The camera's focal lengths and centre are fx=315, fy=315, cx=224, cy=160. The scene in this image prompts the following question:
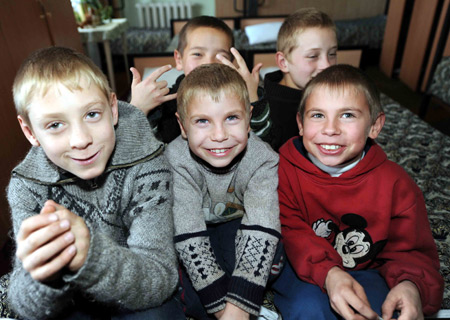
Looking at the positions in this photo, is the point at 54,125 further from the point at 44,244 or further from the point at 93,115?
the point at 44,244

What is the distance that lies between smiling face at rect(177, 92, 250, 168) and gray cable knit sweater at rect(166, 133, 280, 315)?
0.07 metres

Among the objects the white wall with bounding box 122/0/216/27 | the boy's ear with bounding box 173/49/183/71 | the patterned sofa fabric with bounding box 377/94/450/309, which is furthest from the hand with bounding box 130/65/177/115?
the white wall with bounding box 122/0/216/27

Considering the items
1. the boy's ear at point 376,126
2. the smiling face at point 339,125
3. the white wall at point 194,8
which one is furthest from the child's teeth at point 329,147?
the white wall at point 194,8

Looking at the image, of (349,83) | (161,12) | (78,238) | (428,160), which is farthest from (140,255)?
(161,12)

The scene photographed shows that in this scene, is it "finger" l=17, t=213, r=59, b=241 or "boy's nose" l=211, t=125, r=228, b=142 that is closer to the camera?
"finger" l=17, t=213, r=59, b=241

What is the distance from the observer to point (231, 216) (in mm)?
1084

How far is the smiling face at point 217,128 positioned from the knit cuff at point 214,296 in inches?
13.4

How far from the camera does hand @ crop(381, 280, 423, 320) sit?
31.9 inches

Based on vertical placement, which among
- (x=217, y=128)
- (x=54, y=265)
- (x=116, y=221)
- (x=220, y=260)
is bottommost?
(x=220, y=260)

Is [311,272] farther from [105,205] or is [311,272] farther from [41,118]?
[41,118]

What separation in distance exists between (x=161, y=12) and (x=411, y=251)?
216 inches

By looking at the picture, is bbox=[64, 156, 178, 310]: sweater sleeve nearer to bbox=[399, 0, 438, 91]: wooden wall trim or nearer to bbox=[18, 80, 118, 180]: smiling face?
bbox=[18, 80, 118, 180]: smiling face

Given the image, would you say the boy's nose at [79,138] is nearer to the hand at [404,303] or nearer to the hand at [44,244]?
the hand at [44,244]

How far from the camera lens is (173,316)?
860 mm
